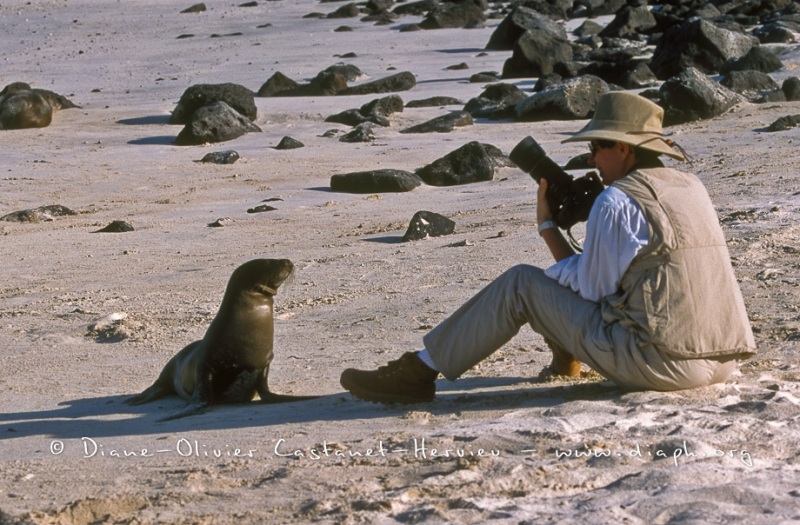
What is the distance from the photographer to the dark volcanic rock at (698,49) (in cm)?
1847

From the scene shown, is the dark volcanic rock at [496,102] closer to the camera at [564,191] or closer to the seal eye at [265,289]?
the seal eye at [265,289]

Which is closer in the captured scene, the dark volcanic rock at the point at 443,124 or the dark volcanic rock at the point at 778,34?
the dark volcanic rock at the point at 443,124

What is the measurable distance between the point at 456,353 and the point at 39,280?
15.6 ft

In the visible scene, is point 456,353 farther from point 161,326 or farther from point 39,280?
point 39,280

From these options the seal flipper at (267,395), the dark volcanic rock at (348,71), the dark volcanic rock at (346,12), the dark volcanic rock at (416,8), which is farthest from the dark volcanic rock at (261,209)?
the dark volcanic rock at (416,8)

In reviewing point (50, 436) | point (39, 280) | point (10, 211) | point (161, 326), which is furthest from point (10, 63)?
point (50, 436)

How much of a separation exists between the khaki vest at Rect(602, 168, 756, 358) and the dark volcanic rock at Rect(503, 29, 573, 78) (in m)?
14.9

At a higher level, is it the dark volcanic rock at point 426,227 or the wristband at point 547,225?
the wristband at point 547,225

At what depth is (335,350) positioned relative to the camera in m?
6.36

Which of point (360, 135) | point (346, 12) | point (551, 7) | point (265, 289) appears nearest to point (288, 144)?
point (360, 135)

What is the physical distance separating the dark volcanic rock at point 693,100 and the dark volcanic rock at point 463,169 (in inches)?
131

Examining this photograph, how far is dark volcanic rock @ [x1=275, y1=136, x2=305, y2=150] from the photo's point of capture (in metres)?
14.0

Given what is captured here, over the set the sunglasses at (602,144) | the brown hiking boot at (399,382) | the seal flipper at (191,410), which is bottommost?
the seal flipper at (191,410)

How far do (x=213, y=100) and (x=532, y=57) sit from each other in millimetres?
5757
